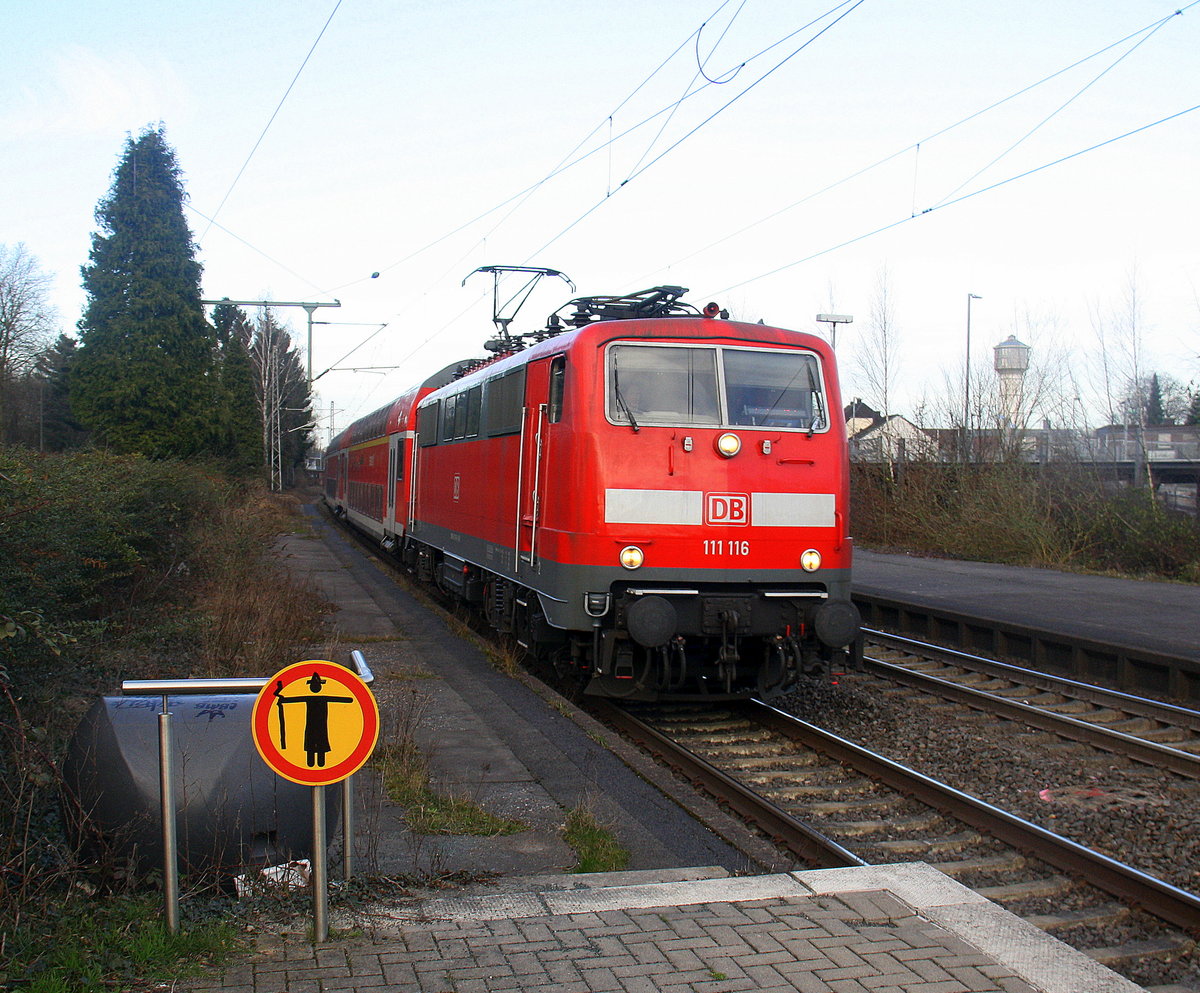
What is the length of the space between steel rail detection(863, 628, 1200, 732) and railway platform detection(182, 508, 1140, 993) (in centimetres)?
494

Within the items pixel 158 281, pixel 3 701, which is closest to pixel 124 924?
pixel 3 701

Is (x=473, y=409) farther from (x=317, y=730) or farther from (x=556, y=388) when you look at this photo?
(x=317, y=730)

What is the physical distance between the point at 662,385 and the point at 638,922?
16.4 feet

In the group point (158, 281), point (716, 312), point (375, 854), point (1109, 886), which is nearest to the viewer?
point (375, 854)

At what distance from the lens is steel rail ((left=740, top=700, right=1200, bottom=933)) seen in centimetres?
499

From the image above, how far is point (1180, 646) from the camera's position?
1147 cm

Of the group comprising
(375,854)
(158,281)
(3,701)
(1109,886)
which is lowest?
(1109,886)

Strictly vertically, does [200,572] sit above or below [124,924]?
above

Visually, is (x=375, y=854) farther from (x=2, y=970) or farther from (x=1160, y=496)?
(x=1160, y=496)

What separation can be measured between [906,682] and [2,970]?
29.2ft

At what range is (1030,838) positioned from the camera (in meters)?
5.86

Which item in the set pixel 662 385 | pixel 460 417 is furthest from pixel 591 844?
pixel 460 417

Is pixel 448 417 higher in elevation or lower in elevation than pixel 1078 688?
higher

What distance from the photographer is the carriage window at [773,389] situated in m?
8.54
